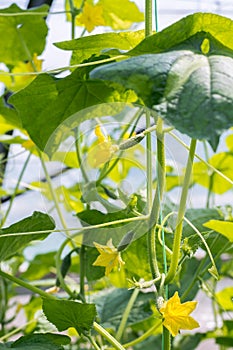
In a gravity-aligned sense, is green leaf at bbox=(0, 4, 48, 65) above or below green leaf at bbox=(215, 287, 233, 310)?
above

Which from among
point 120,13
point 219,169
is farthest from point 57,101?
point 219,169

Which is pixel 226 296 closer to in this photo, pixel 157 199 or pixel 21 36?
pixel 21 36

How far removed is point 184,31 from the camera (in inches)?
18.5

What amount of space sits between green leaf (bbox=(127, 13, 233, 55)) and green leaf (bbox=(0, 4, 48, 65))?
447 mm

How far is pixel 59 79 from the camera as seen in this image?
2.06 ft

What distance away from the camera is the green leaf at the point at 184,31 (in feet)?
1.52

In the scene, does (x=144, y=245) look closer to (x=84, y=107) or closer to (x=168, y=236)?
(x=168, y=236)

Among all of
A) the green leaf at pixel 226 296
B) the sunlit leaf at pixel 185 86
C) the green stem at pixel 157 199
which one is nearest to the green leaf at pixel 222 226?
the green stem at pixel 157 199

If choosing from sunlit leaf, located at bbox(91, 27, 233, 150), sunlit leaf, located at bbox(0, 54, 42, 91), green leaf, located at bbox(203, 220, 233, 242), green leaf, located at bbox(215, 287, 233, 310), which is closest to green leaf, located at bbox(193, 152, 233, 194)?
green leaf, located at bbox(215, 287, 233, 310)

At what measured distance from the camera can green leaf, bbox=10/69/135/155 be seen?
63cm

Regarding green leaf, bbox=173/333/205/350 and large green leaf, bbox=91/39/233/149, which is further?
green leaf, bbox=173/333/205/350

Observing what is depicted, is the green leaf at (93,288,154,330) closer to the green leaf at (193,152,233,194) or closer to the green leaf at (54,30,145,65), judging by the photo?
the green leaf at (193,152,233,194)

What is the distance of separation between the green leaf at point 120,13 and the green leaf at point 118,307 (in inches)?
15.0

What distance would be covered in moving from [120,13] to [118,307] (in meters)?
0.40
